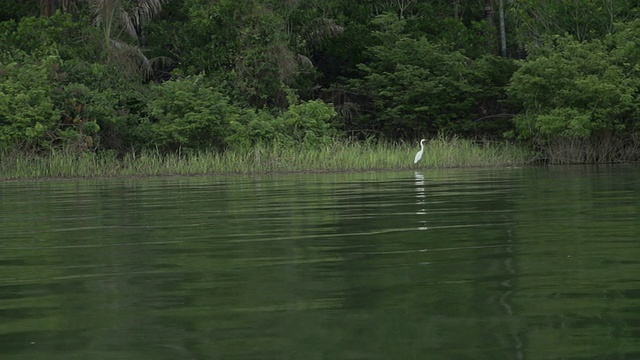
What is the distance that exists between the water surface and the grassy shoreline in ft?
59.1

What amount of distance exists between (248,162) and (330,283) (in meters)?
26.6

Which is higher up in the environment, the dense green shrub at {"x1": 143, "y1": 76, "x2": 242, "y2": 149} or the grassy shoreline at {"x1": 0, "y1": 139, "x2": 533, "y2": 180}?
the dense green shrub at {"x1": 143, "y1": 76, "x2": 242, "y2": 149}

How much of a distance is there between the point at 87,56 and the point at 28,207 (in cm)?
2382

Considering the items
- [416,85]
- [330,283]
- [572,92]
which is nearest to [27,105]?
[416,85]

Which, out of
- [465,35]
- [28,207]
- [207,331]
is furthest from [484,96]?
[207,331]

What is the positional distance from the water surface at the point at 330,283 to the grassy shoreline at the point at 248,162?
1800cm

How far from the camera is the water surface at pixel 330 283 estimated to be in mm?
5531

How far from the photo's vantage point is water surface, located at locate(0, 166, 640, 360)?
553 centimetres

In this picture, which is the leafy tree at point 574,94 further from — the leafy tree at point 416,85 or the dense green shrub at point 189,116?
the dense green shrub at point 189,116

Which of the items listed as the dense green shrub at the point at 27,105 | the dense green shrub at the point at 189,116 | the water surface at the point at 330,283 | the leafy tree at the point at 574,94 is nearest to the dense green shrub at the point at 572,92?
the leafy tree at the point at 574,94

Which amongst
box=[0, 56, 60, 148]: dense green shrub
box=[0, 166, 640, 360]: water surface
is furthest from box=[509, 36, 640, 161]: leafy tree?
box=[0, 166, 640, 360]: water surface

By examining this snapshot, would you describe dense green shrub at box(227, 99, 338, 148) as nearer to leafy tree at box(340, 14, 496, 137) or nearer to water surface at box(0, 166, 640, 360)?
leafy tree at box(340, 14, 496, 137)

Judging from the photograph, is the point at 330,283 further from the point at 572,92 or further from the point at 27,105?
the point at 572,92

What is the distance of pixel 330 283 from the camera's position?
297 inches
